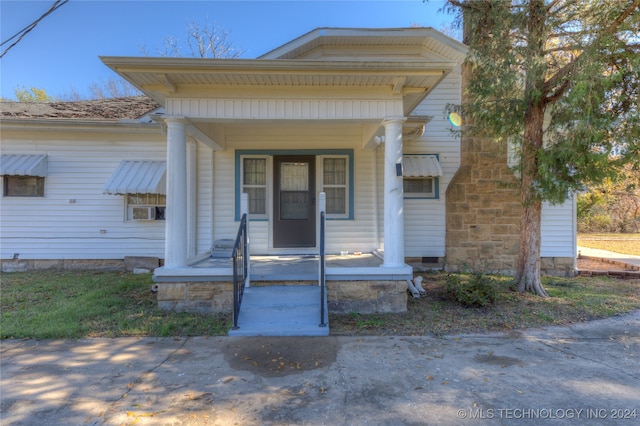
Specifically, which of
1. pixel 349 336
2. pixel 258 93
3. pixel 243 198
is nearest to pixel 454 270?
pixel 349 336

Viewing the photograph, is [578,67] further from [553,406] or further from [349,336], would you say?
[349,336]

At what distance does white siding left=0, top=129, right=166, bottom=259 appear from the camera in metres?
7.57

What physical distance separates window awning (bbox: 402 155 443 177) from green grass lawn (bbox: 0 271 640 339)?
87.1 inches

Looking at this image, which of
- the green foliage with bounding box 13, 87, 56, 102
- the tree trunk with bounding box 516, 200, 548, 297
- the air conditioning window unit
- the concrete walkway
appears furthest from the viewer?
the green foliage with bounding box 13, 87, 56, 102

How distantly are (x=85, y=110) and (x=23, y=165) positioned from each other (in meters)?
2.00

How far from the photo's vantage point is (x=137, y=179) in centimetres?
716

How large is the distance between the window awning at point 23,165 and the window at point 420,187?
7.66 m

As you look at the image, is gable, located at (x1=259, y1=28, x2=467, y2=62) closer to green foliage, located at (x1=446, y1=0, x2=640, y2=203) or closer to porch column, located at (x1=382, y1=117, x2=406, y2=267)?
green foliage, located at (x1=446, y1=0, x2=640, y2=203)

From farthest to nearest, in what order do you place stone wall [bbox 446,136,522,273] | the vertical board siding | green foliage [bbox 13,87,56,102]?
green foliage [bbox 13,87,56,102] < stone wall [bbox 446,136,522,273] < the vertical board siding

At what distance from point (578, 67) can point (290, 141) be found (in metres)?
4.80

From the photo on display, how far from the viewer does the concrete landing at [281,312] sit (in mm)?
4113

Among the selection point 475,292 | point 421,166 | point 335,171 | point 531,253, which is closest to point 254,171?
point 335,171

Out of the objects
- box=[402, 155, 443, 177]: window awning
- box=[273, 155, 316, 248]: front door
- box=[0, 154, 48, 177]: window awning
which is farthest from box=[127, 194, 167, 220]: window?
box=[402, 155, 443, 177]: window awning

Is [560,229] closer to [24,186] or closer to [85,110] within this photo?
[85,110]
